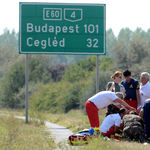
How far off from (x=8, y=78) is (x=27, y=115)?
148 feet

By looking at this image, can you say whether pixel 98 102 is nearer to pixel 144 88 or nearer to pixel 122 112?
pixel 122 112

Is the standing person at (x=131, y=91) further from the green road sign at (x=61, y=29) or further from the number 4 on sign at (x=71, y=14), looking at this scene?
the number 4 on sign at (x=71, y=14)

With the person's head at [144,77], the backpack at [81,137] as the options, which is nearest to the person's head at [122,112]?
the backpack at [81,137]

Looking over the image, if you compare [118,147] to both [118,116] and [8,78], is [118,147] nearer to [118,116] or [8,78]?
[118,116]

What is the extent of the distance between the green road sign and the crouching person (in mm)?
6217

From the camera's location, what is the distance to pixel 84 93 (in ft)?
156

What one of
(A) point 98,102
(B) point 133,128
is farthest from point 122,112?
(B) point 133,128

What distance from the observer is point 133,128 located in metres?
8.64

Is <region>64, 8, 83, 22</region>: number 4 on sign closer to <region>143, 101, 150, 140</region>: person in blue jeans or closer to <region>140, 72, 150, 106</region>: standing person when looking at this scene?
<region>140, 72, 150, 106</region>: standing person

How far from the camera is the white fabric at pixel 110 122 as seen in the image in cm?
916

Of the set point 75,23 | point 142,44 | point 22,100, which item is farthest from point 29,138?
point 22,100

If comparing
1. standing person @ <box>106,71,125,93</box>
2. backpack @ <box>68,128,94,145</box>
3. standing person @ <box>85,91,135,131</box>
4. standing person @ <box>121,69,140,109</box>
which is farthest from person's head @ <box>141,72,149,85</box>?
backpack @ <box>68,128,94,145</box>

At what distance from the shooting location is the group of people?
881 cm

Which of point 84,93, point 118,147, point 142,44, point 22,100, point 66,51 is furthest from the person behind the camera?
point 22,100
